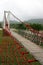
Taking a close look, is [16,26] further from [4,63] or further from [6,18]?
[4,63]

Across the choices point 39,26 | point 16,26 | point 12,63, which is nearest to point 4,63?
point 12,63

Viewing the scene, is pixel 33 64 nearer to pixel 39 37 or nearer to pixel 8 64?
pixel 8 64

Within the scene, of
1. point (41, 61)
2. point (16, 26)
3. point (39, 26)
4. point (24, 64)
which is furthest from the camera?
point (39, 26)

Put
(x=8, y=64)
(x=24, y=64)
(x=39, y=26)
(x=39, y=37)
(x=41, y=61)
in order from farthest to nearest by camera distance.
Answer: (x=39, y=26), (x=39, y=37), (x=8, y=64), (x=24, y=64), (x=41, y=61)

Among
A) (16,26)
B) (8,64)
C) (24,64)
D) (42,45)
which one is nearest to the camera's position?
(24,64)

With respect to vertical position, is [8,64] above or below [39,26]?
above

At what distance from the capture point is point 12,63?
9750 mm

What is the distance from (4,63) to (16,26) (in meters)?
41.7

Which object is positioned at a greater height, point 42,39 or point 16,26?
point 42,39

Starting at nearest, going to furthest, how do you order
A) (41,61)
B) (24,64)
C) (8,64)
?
(41,61) < (24,64) < (8,64)

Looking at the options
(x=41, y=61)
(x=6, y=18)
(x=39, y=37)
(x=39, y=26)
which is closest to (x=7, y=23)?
(x=6, y=18)

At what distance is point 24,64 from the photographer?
Answer: 8984mm

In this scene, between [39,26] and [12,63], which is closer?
[12,63]

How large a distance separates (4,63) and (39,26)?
51.6 meters
